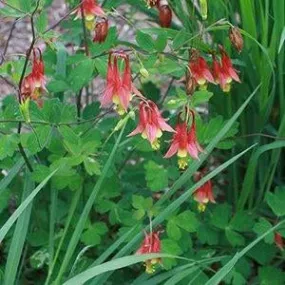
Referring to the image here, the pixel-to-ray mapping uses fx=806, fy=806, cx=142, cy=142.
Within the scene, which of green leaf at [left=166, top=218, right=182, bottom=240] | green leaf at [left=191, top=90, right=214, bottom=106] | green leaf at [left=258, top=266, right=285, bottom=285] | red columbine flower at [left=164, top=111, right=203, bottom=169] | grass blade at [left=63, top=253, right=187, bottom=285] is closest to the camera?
grass blade at [left=63, top=253, right=187, bottom=285]

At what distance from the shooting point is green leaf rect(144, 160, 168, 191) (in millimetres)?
2150

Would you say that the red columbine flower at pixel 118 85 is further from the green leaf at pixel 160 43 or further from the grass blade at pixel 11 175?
the grass blade at pixel 11 175

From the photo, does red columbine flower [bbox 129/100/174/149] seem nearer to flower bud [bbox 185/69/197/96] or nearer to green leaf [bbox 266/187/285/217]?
flower bud [bbox 185/69/197/96]

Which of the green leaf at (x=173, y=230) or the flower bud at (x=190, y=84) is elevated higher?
the flower bud at (x=190, y=84)

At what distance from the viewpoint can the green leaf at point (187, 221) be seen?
2.14 m

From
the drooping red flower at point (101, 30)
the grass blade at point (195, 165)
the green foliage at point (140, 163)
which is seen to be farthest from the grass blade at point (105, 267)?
the drooping red flower at point (101, 30)

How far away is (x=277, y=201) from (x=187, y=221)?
0.88 feet

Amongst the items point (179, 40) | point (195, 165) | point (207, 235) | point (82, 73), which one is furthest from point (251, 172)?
point (82, 73)

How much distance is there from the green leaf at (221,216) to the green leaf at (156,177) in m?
0.20

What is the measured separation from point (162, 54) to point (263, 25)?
0.37 m

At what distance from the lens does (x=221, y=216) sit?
2.28 meters

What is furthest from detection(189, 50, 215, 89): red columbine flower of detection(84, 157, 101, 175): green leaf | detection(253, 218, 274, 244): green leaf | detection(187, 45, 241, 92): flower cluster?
detection(253, 218, 274, 244): green leaf

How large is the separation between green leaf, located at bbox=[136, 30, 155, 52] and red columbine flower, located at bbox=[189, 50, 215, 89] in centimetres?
11

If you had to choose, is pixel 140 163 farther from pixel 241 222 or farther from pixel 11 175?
pixel 11 175
